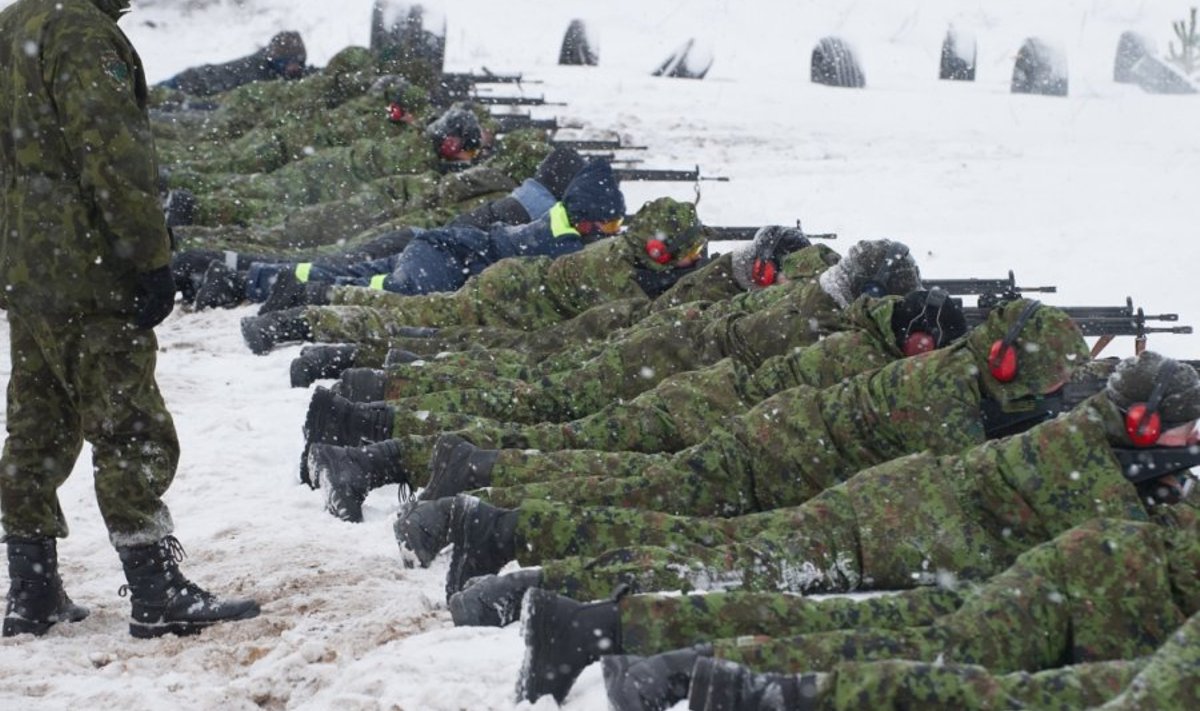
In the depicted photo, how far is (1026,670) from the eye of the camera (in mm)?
3037

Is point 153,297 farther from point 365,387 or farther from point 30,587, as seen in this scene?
point 365,387

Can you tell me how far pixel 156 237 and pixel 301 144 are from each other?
914cm

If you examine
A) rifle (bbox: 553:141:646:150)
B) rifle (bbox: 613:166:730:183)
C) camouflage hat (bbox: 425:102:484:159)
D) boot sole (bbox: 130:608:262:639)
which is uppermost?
camouflage hat (bbox: 425:102:484:159)

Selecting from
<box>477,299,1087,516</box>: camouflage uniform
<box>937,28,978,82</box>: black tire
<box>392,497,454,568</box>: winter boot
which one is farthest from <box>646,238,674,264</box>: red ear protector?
<box>937,28,978,82</box>: black tire

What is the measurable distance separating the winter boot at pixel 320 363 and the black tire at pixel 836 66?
1113cm

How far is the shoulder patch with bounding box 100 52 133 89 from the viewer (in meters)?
3.48

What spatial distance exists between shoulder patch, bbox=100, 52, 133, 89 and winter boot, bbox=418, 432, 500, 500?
1.46 metres

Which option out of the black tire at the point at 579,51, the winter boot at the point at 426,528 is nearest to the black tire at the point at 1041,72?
the black tire at the point at 579,51

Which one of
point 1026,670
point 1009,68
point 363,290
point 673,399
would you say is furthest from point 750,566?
point 1009,68

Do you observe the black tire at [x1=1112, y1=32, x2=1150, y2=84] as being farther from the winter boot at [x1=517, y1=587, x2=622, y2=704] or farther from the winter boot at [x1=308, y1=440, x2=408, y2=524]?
the winter boot at [x1=517, y1=587, x2=622, y2=704]

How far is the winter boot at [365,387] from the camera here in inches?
225

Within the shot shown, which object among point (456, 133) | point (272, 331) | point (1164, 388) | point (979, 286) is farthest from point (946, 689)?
point (456, 133)

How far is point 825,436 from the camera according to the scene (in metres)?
4.26

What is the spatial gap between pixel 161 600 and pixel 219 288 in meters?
5.23
